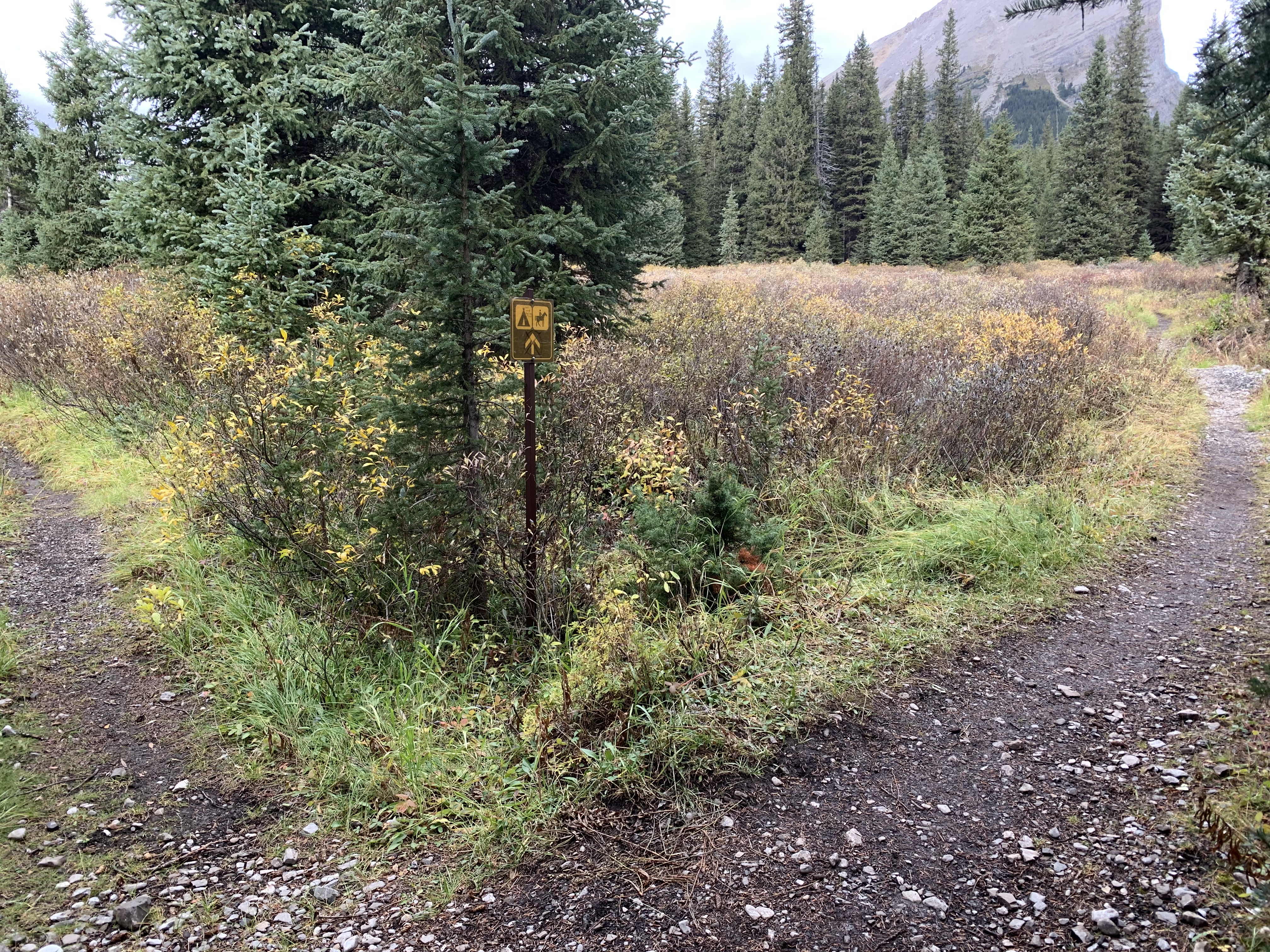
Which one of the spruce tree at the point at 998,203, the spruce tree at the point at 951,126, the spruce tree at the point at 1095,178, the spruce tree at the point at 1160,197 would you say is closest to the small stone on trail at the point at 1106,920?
the spruce tree at the point at 998,203

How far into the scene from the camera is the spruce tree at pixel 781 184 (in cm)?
3922

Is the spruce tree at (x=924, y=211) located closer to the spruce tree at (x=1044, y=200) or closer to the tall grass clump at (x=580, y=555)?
the spruce tree at (x=1044, y=200)

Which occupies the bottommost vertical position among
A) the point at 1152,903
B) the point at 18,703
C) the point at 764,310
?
the point at 1152,903

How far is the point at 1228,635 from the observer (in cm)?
437

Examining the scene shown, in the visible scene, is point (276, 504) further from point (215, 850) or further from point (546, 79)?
point (546, 79)

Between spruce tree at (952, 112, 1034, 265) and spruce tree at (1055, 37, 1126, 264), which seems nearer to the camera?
spruce tree at (952, 112, 1034, 265)

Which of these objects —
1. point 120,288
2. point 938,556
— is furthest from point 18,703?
point 120,288

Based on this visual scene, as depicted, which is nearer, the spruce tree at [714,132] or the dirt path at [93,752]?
the dirt path at [93,752]

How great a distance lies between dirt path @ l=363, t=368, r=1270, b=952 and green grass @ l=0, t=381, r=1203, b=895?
0.74 feet

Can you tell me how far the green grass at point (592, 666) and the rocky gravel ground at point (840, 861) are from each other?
0.60 feet

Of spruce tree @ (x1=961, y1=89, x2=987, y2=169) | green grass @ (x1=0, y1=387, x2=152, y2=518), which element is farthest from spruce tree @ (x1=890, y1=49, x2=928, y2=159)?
green grass @ (x1=0, y1=387, x2=152, y2=518)

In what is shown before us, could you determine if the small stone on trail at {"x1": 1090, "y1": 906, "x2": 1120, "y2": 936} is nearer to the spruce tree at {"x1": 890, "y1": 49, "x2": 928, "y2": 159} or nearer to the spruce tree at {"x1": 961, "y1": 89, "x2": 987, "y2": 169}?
the spruce tree at {"x1": 961, "y1": 89, "x2": 987, "y2": 169}

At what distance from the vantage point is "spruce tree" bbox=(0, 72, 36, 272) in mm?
21766

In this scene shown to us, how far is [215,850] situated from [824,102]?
52.5m
